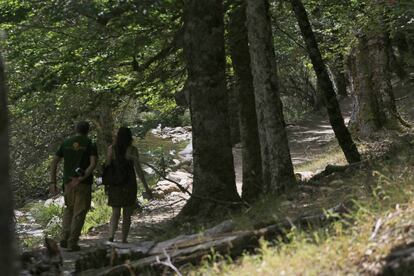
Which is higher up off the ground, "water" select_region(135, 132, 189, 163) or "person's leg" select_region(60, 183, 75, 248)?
"water" select_region(135, 132, 189, 163)

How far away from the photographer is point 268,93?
9648 millimetres

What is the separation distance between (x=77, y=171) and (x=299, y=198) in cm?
329

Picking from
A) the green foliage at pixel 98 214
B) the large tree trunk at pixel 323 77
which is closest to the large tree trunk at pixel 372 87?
the large tree trunk at pixel 323 77

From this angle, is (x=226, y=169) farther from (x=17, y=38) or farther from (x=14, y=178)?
(x=14, y=178)

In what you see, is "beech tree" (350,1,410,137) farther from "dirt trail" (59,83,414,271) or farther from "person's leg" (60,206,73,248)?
"person's leg" (60,206,73,248)

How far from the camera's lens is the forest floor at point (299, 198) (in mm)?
7297

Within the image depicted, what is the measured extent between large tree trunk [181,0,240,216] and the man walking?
174cm

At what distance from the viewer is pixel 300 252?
189 inches

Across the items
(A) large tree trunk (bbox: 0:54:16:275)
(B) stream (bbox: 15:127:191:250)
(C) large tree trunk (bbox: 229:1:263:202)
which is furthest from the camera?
(B) stream (bbox: 15:127:191:250)

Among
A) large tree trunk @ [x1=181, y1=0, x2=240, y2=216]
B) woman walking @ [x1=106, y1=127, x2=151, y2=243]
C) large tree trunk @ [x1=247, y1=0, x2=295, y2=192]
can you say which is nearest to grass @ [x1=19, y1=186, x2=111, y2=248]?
large tree trunk @ [x1=181, y1=0, x2=240, y2=216]

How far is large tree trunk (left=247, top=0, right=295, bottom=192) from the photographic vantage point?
9.65m

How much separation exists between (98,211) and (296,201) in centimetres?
987

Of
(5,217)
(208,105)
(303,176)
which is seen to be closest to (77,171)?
(208,105)

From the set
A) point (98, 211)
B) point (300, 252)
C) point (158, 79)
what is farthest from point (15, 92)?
point (300, 252)
